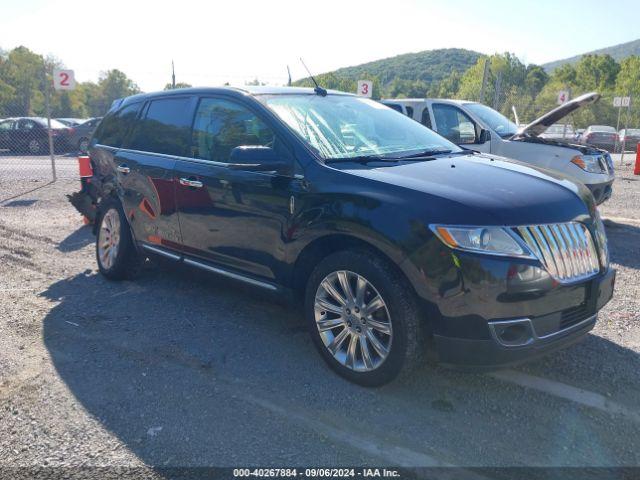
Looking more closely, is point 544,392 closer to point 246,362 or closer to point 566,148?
point 246,362

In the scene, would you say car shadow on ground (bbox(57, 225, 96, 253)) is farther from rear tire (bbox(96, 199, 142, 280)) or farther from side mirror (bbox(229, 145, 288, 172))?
side mirror (bbox(229, 145, 288, 172))

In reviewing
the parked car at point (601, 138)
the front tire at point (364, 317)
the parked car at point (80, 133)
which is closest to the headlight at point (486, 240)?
the front tire at point (364, 317)

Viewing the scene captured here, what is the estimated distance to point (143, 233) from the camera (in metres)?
5.11

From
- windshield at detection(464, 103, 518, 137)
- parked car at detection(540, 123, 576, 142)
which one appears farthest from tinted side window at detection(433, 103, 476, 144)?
parked car at detection(540, 123, 576, 142)

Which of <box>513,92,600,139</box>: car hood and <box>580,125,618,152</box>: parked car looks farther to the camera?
<box>580,125,618,152</box>: parked car

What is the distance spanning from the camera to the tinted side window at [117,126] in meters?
5.46

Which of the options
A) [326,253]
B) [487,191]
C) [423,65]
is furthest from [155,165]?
[423,65]

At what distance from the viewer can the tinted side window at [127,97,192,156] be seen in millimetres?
4691

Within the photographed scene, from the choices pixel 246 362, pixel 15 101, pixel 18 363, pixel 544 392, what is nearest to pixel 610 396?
pixel 544 392

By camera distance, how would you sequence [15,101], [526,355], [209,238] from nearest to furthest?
[526,355] → [209,238] → [15,101]

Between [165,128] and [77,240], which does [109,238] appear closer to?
[165,128]

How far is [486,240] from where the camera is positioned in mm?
2975

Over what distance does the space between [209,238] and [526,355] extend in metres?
2.44

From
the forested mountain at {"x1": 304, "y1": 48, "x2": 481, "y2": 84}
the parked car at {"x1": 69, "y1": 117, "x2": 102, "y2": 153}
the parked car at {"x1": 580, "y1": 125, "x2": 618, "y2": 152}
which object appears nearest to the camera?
the parked car at {"x1": 69, "y1": 117, "x2": 102, "y2": 153}
